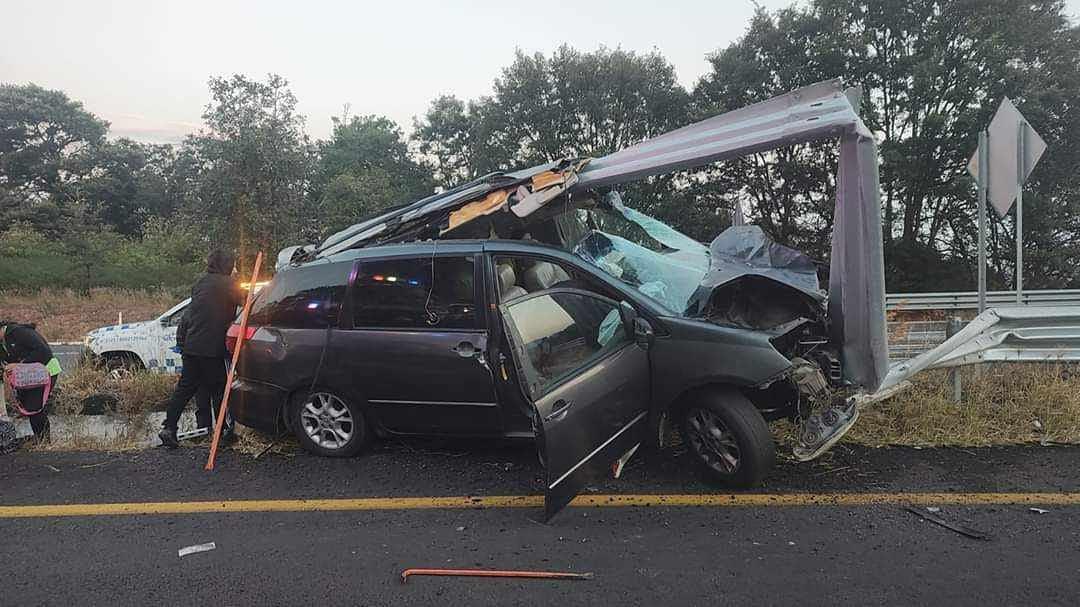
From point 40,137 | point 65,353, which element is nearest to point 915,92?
point 65,353

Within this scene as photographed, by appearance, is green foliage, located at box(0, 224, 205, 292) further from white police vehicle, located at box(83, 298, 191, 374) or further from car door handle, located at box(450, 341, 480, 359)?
car door handle, located at box(450, 341, 480, 359)

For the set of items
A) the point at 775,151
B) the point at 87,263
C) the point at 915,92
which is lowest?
the point at 87,263

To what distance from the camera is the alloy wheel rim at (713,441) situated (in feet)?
13.3

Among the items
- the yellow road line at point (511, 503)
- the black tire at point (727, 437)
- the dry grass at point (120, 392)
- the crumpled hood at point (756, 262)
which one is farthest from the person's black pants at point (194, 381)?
the crumpled hood at point (756, 262)

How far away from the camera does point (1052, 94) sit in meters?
15.8

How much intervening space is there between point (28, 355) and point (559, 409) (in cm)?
494

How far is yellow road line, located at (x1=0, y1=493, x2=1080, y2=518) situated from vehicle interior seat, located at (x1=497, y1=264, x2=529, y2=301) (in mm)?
1363

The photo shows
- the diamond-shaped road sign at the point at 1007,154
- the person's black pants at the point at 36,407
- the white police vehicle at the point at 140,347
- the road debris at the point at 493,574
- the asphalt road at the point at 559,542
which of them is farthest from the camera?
the white police vehicle at the point at 140,347

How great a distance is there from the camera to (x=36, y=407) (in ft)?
17.9

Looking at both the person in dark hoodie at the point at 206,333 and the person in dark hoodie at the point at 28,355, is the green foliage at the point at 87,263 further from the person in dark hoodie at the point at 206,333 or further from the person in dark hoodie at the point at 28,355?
the person in dark hoodie at the point at 206,333

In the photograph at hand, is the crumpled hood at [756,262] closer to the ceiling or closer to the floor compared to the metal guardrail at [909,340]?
closer to the ceiling

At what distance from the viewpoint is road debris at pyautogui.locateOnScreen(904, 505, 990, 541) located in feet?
11.2

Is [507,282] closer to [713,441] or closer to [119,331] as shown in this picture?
[713,441]

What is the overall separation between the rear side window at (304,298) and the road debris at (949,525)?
3966 millimetres
